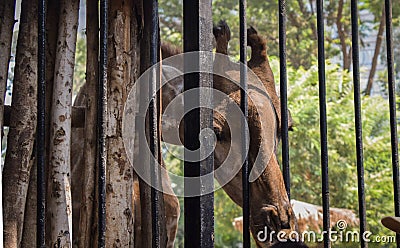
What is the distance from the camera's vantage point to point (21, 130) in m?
1.24

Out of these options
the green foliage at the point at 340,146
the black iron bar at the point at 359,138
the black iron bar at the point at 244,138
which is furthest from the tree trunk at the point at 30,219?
the green foliage at the point at 340,146

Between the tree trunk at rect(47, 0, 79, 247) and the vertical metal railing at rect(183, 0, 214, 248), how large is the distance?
10.1 inches

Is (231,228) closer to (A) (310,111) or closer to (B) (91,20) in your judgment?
(A) (310,111)

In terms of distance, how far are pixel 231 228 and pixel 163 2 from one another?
408 centimetres

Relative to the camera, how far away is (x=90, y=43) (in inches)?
54.8

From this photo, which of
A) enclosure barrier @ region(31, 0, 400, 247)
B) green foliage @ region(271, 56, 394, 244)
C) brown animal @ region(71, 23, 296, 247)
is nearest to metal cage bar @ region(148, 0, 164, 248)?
enclosure barrier @ region(31, 0, 400, 247)

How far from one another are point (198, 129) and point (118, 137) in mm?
192

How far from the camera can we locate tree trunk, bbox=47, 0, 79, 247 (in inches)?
49.3

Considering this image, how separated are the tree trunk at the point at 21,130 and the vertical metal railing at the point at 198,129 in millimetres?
335

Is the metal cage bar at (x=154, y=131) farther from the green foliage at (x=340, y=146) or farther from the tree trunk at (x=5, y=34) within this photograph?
the green foliage at (x=340, y=146)

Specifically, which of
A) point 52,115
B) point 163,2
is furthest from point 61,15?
point 163,2

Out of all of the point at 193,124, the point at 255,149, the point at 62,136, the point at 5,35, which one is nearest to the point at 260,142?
the point at 255,149

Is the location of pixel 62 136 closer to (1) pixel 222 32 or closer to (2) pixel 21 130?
(2) pixel 21 130

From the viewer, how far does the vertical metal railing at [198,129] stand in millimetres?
1247
